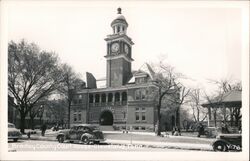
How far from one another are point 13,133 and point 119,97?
12.0ft

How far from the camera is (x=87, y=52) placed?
396 inches

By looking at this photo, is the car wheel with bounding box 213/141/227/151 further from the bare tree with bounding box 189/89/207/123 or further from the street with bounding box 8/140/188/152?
the street with bounding box 8/140/188/152

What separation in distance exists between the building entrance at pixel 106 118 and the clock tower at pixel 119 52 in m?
1.01

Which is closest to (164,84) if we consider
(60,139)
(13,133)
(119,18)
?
(119,18)

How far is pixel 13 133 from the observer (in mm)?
9539

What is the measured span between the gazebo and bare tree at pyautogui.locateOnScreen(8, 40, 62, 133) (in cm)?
515

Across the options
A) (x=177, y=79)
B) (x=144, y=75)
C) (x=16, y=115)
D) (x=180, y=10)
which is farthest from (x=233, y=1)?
(x=16, y=115)

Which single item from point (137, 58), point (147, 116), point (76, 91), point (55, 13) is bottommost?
point (147, 116)

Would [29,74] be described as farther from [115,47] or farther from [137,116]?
[137,116]

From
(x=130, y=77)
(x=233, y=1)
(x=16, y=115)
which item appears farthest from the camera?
(x=130, y=77)

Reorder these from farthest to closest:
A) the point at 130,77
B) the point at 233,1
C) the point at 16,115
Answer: the point at 130,77 < the point at 16,115 < the point at 233,1

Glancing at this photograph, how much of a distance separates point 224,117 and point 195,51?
2366 mm

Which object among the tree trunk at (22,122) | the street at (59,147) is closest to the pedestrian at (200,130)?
the street at (59,147)

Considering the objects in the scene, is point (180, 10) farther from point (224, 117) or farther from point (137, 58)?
point (224, 117)
